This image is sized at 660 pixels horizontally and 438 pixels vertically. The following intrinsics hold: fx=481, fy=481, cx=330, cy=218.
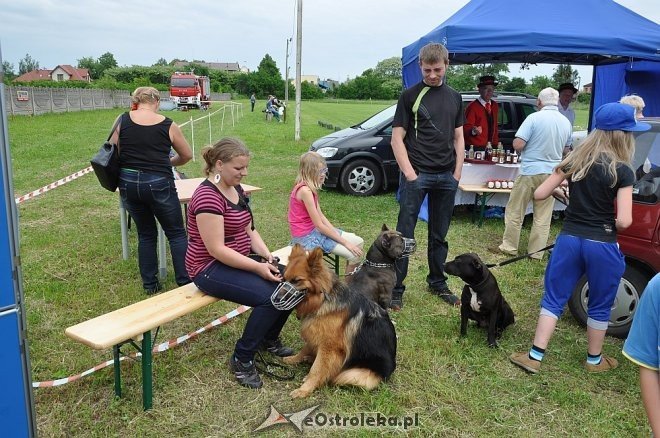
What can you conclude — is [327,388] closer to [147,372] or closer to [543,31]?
[147,372]

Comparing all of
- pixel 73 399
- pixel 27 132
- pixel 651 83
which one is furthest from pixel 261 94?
pixel 73 399

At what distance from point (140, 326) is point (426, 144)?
2824mm

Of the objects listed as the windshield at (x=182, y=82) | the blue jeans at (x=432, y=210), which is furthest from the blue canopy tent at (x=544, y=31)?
the windshield at (x=182, y=82)

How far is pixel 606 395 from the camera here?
10.6ft

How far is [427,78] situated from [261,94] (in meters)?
78.6

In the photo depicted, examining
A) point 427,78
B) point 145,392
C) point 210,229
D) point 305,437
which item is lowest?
point 305,437

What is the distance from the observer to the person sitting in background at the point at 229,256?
9.83 feet

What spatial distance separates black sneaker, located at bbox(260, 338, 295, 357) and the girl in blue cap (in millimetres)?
1731

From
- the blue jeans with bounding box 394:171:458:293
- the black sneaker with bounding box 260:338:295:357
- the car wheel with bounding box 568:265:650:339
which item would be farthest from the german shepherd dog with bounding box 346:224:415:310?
the car wheel with bounding box 568:265:650:339

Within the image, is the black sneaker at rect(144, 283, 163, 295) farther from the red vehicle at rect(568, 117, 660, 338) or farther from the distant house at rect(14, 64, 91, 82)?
the distant house at rect(14, 64, 91, 82)

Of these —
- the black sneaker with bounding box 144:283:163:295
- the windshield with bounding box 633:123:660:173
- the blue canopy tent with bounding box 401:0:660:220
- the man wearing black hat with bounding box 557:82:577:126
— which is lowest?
the black sneaker with bounding box 144:283:163:295

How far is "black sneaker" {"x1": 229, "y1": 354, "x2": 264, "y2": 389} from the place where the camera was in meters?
3.17

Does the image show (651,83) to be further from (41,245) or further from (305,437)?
(41,245)

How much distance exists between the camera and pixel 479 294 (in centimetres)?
374
